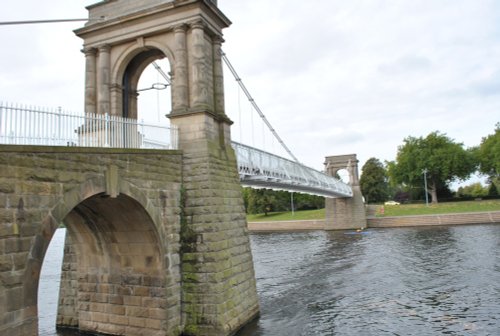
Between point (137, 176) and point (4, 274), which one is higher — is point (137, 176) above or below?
above

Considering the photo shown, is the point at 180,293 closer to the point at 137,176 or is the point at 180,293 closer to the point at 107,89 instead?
the point at 137,176

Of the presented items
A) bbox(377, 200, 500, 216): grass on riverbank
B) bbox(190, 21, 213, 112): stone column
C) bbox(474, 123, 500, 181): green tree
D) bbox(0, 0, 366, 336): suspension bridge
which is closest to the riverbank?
bbox(377, 200, 500, 216): grass on riverbank

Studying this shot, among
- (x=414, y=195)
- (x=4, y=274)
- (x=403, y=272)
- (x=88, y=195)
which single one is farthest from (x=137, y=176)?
(x=414, y=195)

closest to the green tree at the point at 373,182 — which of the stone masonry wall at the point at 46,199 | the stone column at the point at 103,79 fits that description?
the stone column at the point at 103,79

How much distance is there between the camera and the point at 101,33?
508 inches

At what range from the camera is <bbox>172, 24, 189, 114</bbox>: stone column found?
11.7m

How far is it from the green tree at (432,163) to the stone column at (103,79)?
173ft

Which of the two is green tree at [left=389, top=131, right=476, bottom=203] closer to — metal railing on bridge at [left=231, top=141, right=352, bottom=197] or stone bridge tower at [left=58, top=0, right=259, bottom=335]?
metal railing on bridge at [left=231, top=141, right=352, bottom=197]

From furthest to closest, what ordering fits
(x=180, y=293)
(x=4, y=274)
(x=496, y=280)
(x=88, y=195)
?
(x=496, y=280) < (x=180, y=293) < (x=88, y=195) < (x=4, y=274)

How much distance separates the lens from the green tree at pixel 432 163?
5703 cm

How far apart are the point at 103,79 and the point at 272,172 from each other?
1238 centimetres

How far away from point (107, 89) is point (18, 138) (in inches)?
248

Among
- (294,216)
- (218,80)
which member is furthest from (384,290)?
(294,216)

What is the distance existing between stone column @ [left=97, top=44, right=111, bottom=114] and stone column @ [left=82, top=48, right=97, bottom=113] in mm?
218
